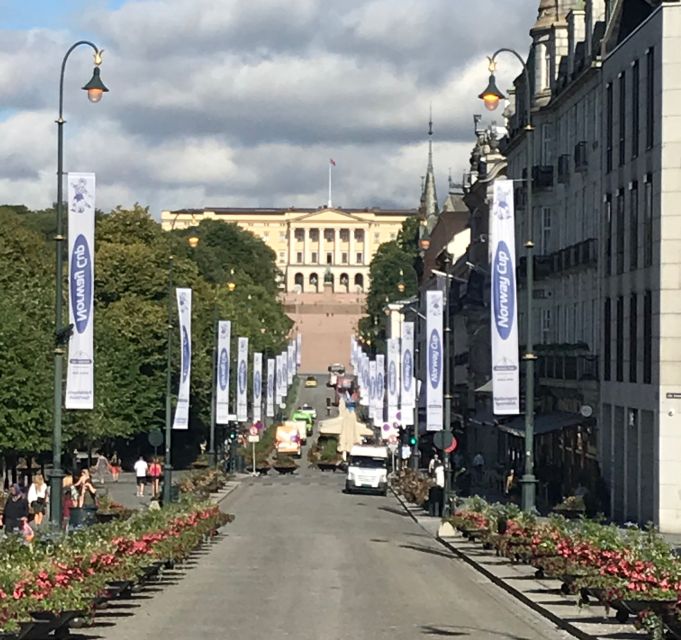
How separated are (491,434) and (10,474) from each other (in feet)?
71.6

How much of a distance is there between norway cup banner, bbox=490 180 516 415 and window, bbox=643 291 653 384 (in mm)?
11360

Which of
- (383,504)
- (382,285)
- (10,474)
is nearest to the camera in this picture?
(383,504)

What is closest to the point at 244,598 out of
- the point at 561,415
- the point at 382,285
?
the point at 561,415

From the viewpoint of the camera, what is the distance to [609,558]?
24359 mm

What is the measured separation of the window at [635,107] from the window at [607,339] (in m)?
5.70

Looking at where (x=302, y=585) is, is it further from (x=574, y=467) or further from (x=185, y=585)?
(x=574, y=467)

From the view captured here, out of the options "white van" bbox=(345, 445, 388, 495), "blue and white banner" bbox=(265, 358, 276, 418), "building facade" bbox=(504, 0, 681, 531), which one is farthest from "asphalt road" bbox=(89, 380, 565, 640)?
"blue and white banner" bbox=(265, 358, 276, 418)

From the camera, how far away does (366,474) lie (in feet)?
243

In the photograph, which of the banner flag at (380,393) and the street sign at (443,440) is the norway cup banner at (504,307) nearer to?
the street sign at (443,440)

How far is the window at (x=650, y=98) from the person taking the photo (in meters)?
48.4

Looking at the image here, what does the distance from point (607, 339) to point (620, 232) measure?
355 centimetres

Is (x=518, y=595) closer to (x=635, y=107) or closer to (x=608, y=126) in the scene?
(x=635, y=107)

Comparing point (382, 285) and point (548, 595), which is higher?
Result: point (382, 285)

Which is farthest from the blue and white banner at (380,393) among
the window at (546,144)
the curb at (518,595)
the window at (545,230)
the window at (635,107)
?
the curb at (518,595)
